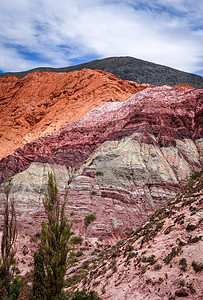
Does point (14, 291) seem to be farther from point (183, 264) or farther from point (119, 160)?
point (119, 160)

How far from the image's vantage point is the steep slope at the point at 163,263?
373 inches

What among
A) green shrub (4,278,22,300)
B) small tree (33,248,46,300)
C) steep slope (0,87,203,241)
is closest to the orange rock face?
steep slope (0,87,203,241)

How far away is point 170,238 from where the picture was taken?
12680 mm

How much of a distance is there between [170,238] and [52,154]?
36.7 metres

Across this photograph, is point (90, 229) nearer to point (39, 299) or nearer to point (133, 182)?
point (133, 182)

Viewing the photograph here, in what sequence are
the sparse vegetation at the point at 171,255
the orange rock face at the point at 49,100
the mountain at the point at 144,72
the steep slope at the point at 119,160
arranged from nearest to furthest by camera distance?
the sparse vegetation at the point at 171,255 < the steep slope at the point at 119,160 < the orange rock face at the point at 49,100 < the mountain at the point at 144,72

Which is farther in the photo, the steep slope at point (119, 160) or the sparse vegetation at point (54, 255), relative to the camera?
the steep slope at point (119, 160)

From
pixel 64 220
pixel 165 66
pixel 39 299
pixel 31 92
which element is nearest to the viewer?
pixel 64 220

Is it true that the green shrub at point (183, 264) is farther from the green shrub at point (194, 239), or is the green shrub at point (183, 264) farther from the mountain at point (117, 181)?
the green shrub at point (194, 239)

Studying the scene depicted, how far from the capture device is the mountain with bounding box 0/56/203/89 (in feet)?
293

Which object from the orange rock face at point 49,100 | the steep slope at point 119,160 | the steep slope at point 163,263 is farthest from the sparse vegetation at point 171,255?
the orange rock face at point 49,100

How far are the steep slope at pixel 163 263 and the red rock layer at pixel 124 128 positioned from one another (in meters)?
25.9

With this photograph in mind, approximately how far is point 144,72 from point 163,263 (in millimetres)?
89968

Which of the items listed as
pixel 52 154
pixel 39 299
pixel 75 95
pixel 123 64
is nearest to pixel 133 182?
pixel 52 154
